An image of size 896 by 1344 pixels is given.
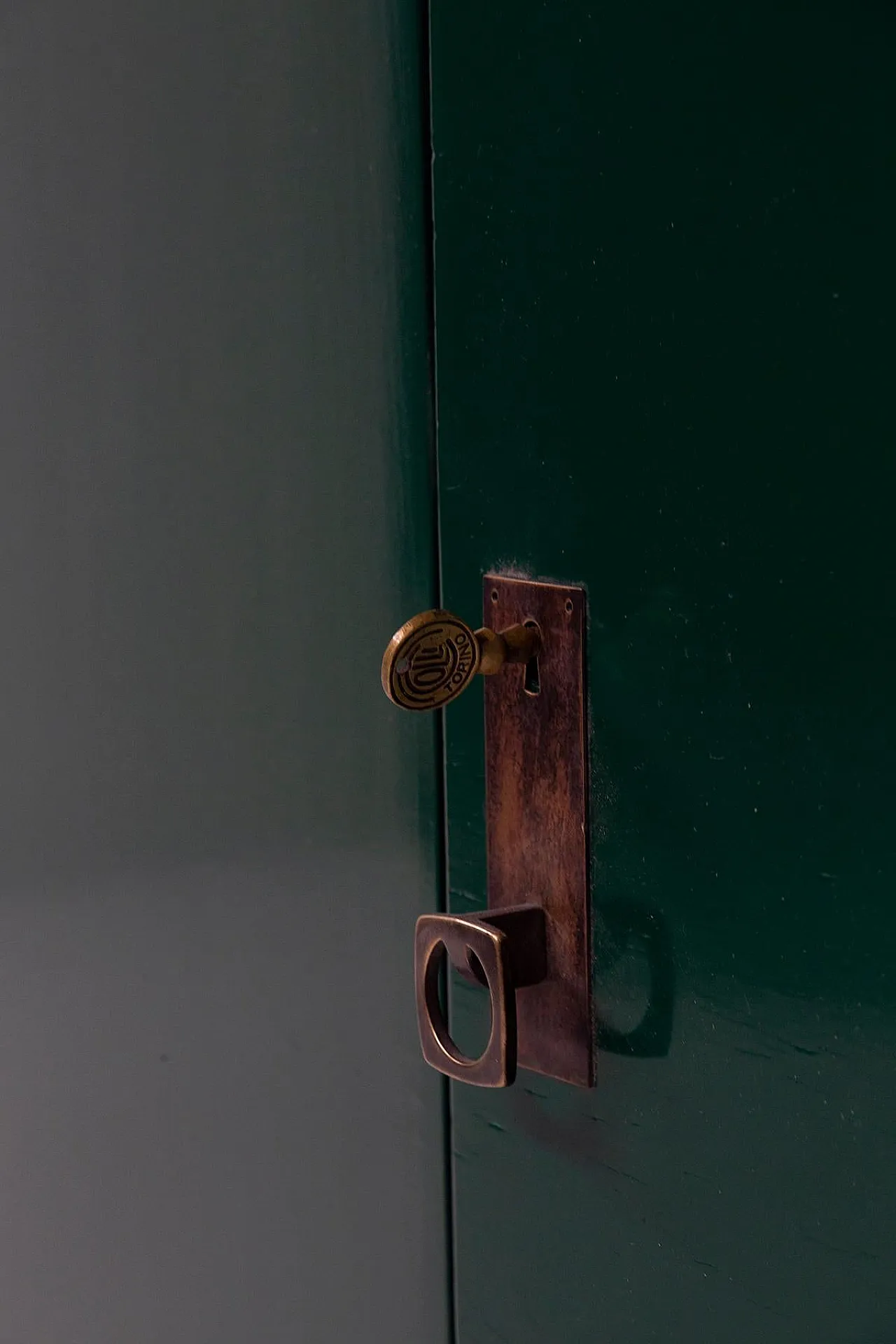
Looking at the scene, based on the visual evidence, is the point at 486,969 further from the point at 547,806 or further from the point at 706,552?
the point at 706,552

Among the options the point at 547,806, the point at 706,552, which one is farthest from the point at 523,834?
the point at 706,552

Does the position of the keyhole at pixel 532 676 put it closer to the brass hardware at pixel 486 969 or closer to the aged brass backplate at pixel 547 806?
the aged brass backplate at pixel 547 806

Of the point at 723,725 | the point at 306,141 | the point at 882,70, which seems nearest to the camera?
the point at 882,70

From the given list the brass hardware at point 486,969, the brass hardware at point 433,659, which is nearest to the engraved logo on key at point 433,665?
the brass hardware at point 433,659

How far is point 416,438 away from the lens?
0.86 meters

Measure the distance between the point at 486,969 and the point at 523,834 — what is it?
0.24 ft

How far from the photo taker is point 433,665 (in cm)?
76

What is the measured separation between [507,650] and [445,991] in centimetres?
21

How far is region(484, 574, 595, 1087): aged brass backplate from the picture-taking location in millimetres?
777

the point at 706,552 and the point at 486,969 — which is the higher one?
the point at 706,552

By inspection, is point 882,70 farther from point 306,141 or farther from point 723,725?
point 306,141

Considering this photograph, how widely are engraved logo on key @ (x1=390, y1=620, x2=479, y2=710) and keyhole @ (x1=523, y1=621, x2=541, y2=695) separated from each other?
4cm

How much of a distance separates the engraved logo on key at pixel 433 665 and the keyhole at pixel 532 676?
36 mm

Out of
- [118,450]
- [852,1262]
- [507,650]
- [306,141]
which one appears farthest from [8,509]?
[852,1262]
